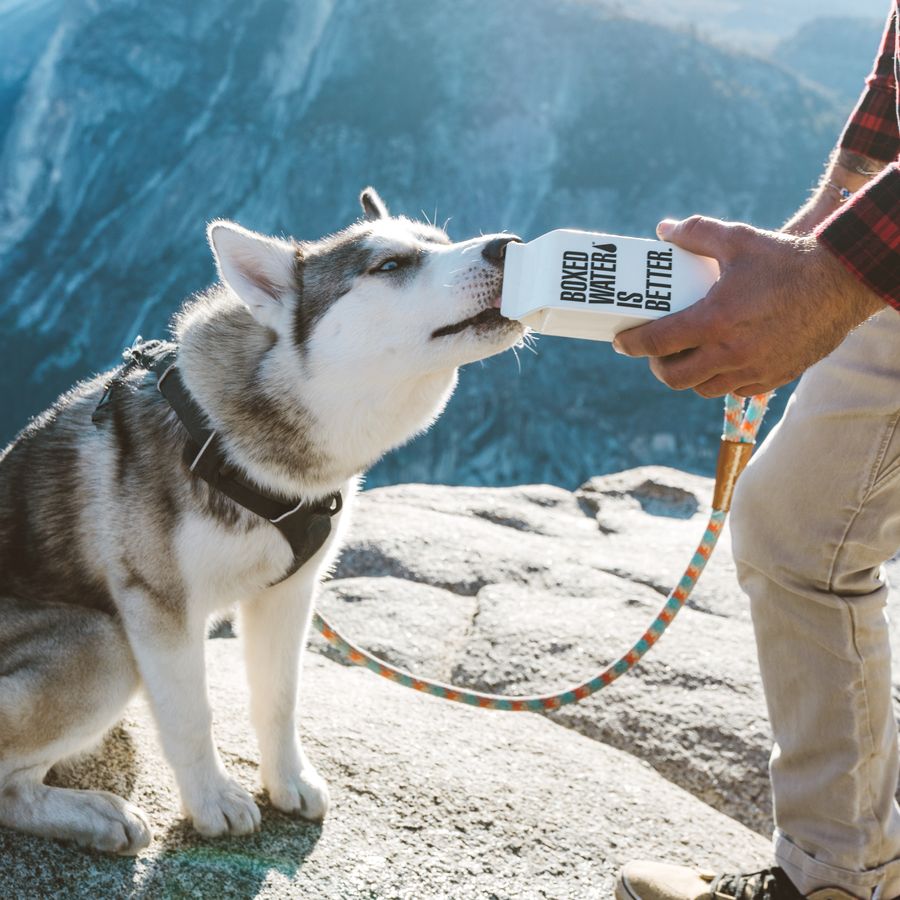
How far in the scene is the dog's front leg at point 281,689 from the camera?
303 centimetres

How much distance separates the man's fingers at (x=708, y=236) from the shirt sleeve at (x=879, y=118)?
4.36 ft

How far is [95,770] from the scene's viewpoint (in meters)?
3.05

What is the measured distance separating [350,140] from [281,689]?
62910 mm

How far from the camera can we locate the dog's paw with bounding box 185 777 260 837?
2.81 m

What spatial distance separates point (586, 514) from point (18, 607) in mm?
4984

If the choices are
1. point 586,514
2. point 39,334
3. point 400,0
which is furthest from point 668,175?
point 586,514

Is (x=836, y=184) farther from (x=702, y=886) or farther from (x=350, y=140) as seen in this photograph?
(x=350, y=140)

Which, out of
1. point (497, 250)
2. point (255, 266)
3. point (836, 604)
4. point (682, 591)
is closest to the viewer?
point (836, 604)

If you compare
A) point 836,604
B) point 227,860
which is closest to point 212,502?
point 227,860

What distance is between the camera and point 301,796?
302cm

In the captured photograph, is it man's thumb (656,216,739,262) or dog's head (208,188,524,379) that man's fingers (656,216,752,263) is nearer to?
man's thumb (656,216,739,262)

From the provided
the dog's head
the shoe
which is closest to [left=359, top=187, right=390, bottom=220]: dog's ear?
the dog's head

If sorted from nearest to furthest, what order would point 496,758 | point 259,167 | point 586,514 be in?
point 496,758
point 586,514
point 259,167

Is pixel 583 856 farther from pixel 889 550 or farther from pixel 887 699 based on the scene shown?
pixel 889 550
